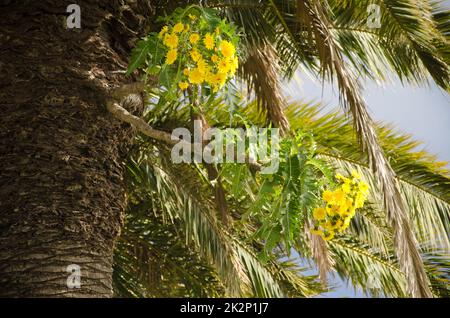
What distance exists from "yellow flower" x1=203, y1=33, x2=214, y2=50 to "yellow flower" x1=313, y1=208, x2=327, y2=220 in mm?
936

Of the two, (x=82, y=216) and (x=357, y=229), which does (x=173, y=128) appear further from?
(x=82, y=216)

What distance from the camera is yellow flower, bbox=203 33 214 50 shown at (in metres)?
4.04

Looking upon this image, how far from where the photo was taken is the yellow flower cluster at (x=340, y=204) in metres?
4.11

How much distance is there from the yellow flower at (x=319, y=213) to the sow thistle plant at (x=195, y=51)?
760 millimetres

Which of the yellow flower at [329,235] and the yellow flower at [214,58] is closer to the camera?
the yellow flower at [214,58]

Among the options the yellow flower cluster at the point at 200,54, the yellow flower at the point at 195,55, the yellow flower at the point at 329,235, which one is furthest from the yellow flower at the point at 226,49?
the yellow flower at the point at 329,235

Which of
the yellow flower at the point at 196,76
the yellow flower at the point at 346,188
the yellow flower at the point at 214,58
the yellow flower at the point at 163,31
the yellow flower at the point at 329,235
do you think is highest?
the yellow flower at the point at 163,31

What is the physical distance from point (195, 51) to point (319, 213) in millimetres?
986

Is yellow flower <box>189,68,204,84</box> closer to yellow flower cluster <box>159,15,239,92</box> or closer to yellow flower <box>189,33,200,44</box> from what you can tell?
yellow flower cluster <box>159,15,239,92</box>

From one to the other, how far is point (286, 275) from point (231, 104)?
4.76 m

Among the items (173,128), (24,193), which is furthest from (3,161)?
(173,128)

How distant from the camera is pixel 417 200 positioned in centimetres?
830

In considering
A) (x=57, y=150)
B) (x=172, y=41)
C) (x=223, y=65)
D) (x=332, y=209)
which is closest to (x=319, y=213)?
(x=332, y=209)

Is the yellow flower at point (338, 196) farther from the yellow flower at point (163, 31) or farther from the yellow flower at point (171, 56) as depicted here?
the yellow flower at point (163, 31)
